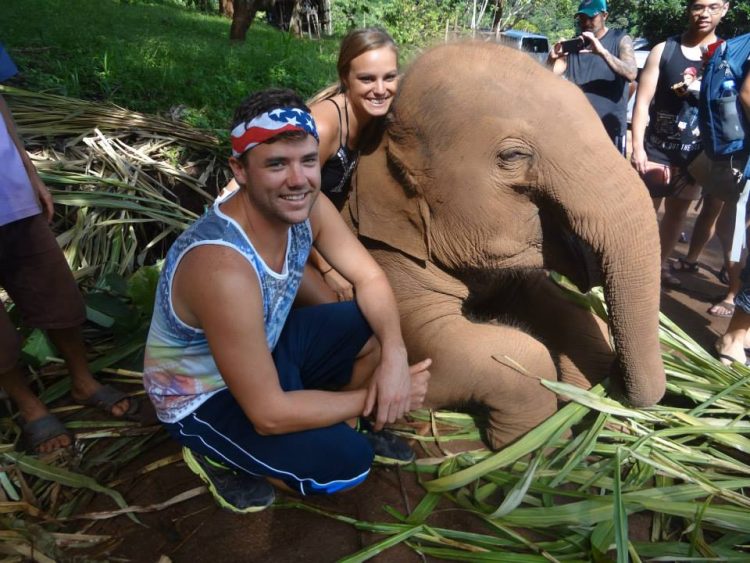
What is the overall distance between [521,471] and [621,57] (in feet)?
9.79

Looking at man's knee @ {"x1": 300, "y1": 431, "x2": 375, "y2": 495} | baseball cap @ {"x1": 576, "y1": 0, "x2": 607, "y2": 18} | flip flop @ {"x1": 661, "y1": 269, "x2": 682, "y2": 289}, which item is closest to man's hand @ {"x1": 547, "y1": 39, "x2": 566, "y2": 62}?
baseball cap @ {"x1": 576, "y1": 0, "x2": 607, "y2": 18}

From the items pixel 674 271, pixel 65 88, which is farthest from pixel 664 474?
pixel 65 88

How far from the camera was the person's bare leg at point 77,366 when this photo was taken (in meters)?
2.25

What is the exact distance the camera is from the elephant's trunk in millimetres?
1795

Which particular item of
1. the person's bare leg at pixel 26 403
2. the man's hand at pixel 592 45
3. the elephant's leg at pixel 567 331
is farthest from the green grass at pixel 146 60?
the elephant's leg at pixel 567 331

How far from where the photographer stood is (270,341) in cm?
174

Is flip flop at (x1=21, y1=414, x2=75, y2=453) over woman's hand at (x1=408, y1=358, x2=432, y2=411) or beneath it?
beneath

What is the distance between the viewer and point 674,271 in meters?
4.17

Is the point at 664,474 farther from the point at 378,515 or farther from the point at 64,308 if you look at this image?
the point at 64,308

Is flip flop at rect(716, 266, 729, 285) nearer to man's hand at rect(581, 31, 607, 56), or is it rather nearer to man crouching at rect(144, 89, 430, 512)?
man's hand at rect(581, 31, 607, 56)

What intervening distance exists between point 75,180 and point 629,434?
297 cm

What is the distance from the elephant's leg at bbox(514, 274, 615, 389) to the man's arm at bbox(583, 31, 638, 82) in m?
1.86

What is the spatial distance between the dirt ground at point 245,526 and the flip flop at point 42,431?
1.02 ft

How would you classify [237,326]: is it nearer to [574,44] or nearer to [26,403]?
[26,403]
